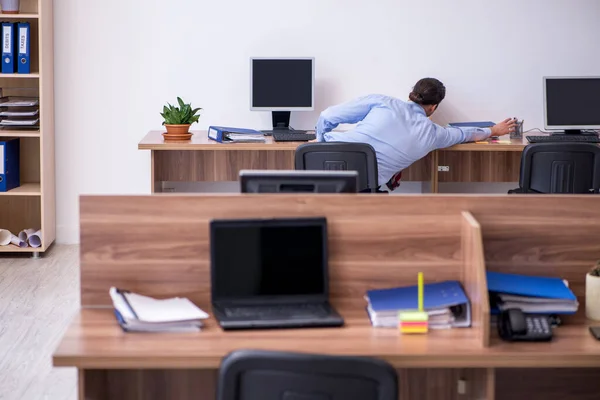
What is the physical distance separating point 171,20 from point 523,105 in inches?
93.6

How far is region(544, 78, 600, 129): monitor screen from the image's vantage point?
614 cm

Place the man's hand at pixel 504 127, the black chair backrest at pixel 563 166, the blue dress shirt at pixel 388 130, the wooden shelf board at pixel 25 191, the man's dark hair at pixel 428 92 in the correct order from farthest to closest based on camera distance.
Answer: the wooden shelf board at pixel 25 191, the man's hand at pixel 504 127, the man's dark hair at pixel 428 92, the blue dress shirt at pixel 388 130, the black chair backrest at pixel 563 166

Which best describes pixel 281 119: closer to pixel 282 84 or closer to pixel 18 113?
pixel 282 84

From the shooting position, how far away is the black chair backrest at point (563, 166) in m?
5.12

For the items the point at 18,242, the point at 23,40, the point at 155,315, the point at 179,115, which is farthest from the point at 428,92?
the point at 155,315

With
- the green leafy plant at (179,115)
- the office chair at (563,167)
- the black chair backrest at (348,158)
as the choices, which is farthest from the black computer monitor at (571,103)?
the green leafy plant at (179,115)

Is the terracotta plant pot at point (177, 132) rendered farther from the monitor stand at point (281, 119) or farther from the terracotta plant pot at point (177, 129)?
the monitor stand at point (281, 119)

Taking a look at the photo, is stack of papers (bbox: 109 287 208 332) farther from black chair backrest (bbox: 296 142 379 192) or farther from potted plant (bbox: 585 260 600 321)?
black chair backrest (bbox: 296 142 379 192)

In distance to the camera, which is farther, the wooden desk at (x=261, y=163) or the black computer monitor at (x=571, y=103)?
the black computer monitor at (x=571, y=103)

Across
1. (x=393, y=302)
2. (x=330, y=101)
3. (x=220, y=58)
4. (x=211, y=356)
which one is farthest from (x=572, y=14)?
(x=211, y=356)

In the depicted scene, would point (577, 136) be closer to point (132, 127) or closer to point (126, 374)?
point (132, 127)

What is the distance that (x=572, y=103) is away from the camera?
6156mm

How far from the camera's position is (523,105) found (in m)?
6.41

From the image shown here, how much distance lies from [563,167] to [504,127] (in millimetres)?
797
